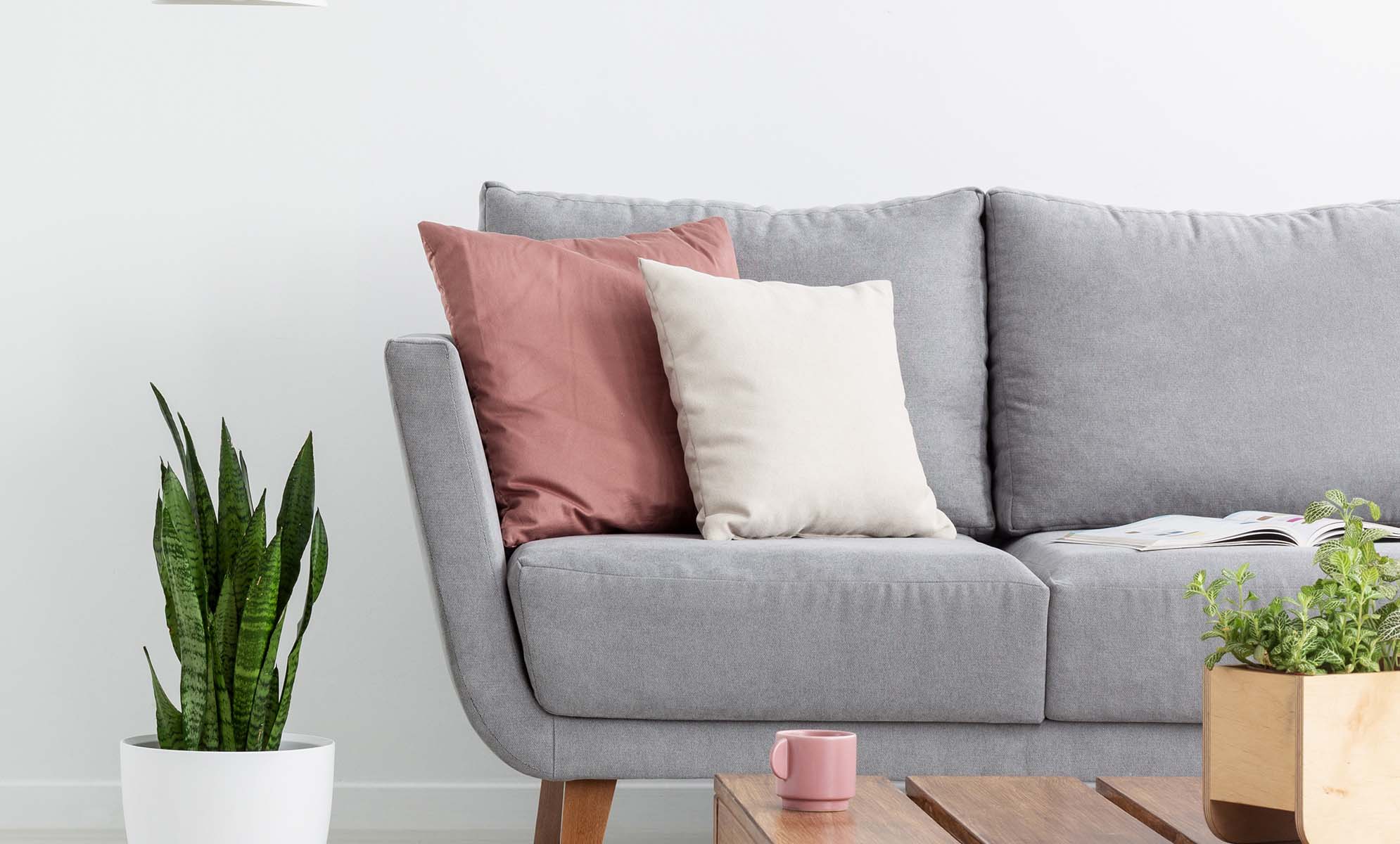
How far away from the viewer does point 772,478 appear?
1.71 meters

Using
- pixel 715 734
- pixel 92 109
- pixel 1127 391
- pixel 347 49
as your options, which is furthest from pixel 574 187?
pixel 715 734

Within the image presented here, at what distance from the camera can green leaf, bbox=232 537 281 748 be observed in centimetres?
151

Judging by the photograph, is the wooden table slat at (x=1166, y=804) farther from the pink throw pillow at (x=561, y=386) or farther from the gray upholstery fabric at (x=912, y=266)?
the gray upholstery fabric at (x=912, y=266)

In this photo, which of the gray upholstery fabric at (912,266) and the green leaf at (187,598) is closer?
the green leaf at (187,598)

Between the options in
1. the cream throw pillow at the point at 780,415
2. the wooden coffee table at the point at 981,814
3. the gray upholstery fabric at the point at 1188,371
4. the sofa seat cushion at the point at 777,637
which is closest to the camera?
the wooden coffee table at the point at 981,814

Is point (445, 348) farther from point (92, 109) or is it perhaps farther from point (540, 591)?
point (92, 109)

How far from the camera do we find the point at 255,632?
1515 mm

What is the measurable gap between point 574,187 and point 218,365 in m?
0.74

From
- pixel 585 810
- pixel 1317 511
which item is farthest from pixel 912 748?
pixel 1317 511

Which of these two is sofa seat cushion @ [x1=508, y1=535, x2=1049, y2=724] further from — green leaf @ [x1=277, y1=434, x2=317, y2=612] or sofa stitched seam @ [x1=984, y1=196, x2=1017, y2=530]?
sofa stitched seam @ [x1=984, y1=196, x2=1017, y2=530]

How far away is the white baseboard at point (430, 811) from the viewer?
2258mm

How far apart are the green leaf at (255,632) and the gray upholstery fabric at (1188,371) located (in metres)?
1.14

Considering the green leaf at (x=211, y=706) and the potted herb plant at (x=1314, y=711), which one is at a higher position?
the potted herb plant at (x=1314, y=711)

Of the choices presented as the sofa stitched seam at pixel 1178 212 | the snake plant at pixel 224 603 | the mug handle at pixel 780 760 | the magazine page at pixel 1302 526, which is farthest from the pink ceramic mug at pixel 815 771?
the sofa stitched seam at pixel 1178 212
